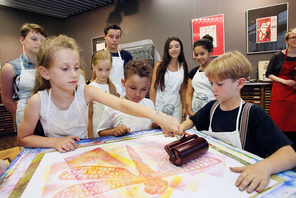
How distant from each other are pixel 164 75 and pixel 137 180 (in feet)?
5.17

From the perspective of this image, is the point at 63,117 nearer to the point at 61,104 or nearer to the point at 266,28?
the point at 61,104

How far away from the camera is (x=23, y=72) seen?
58.3 inches

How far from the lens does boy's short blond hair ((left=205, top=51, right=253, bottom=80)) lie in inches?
37.3

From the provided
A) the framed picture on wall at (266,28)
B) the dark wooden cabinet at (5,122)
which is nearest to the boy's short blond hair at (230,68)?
the framed picture on wall at (266,28)

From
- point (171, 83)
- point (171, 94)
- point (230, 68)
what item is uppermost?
point (230, 68)

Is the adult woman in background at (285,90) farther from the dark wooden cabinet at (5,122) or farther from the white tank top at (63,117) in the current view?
the dark wooden cabinet at (5,122)

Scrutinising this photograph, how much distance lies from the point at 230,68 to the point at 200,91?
2.99 feet

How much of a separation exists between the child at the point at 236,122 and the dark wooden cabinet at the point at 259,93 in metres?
1.94

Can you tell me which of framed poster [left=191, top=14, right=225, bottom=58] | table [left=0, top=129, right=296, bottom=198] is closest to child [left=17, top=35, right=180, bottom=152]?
table [left=0, top=129, right=296, bottom=198]

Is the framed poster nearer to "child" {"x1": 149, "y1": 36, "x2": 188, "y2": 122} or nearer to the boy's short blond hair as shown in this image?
"child" {"x1": 149, "y1": 36, "x2": 188, "y2": 122}

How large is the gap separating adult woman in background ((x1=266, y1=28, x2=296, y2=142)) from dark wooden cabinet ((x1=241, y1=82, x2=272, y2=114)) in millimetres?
334

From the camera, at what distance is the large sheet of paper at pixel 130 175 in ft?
1.67

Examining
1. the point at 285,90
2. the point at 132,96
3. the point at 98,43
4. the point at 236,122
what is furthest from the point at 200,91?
the point at 98,43

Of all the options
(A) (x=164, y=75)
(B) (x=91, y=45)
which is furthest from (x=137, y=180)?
(B) (x=91, y=45)
